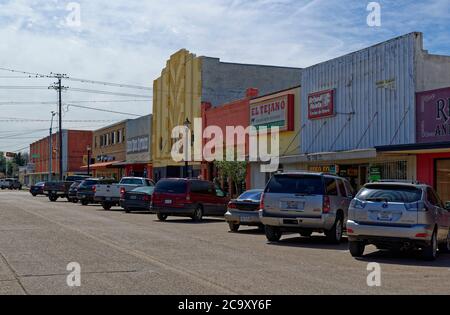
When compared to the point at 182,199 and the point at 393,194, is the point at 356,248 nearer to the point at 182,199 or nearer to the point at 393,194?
the point at 393,194

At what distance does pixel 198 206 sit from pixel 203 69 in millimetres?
21061

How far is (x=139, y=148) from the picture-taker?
58.5 metres

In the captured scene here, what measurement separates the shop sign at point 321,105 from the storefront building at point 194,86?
15.5 m

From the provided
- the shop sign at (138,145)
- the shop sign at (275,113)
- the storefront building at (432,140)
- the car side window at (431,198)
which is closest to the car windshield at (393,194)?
the car side window at (431,198)

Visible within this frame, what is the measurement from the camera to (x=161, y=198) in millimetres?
25328

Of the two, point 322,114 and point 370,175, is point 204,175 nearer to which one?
point 322,114

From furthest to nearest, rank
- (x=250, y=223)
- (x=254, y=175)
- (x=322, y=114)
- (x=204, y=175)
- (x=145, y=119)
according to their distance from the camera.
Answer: (x=145, y=119), (x=204, y=175), (x=254, y=175), (x=322, y=114), (x=250, y=223)

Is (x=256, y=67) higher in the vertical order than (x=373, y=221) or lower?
higher

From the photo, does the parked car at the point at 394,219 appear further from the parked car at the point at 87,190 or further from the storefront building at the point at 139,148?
the storefront building at the point at 139,148

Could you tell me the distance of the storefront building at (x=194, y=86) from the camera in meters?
45.4

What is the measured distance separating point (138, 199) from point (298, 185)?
14908 millimetres

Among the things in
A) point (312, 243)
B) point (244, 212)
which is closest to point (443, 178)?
point (244, 212)
